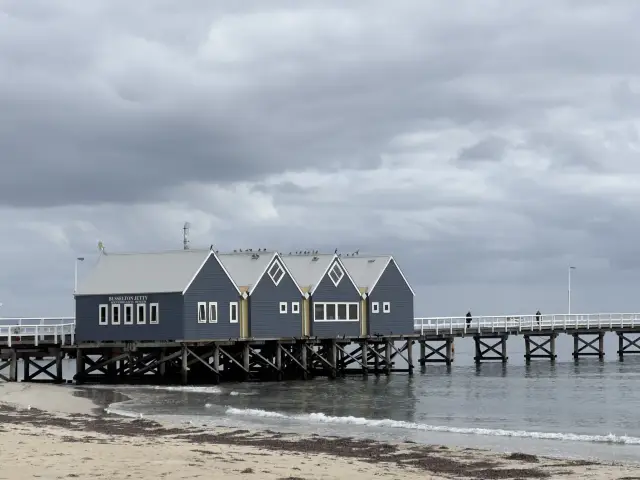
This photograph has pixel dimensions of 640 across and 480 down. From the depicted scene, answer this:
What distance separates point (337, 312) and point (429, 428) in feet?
89.6

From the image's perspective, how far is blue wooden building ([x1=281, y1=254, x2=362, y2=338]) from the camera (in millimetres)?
61531

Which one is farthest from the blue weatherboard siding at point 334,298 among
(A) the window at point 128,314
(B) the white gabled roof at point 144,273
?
(A) the window at point 128,314

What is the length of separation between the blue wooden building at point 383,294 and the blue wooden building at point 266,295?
581 cm

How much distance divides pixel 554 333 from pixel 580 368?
18.7 feet

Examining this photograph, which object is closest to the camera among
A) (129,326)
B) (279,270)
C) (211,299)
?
(129,326)

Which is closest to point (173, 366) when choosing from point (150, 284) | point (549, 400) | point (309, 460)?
point (150, 284)

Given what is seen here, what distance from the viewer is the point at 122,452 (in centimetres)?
2488

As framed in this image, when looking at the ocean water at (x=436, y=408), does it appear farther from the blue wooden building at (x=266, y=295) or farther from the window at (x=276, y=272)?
the window at (x=276, y=272)

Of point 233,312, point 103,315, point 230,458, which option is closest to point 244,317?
point 233,312

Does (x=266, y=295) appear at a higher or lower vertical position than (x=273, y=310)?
higher

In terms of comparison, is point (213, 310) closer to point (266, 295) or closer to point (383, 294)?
point (266, 295)

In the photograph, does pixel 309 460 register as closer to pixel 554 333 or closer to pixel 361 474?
pixel 361 474

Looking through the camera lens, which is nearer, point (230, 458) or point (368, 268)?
point (230, 458)

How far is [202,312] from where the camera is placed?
5456 cm
